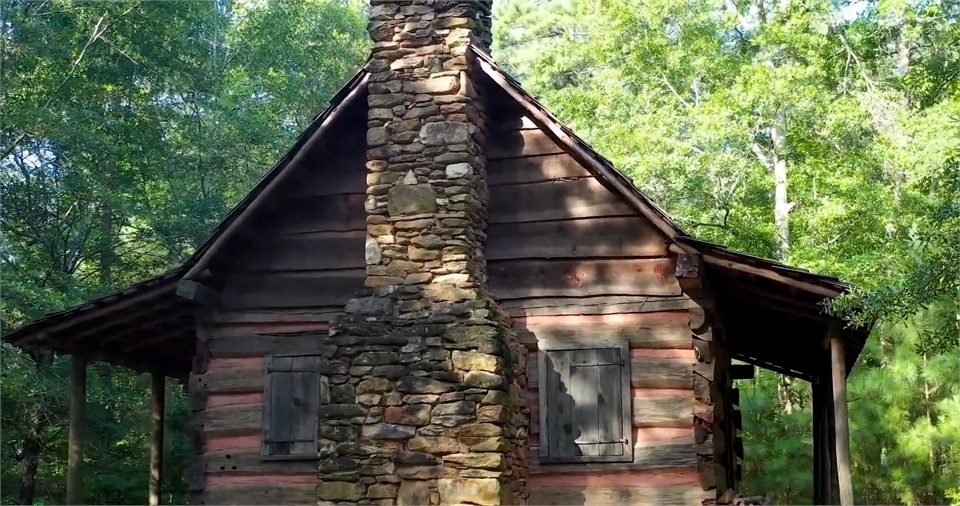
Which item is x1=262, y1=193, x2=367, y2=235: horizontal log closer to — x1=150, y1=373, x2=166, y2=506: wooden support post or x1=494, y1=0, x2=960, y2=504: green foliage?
x1=150, y1=373, x2=166, y2=506: wooden support post

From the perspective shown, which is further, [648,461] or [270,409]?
[270,409]

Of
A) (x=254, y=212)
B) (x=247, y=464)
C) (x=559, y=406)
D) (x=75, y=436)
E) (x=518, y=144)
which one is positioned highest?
(x=518, y=144)

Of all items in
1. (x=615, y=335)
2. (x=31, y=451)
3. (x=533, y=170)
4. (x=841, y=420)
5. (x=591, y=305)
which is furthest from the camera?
(x=31, y=451)

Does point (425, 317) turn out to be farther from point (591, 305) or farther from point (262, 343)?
point (262, 343)

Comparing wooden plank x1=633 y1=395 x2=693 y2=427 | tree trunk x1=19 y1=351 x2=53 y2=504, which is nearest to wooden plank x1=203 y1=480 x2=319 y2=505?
wooden plank x1=633 y1=395 x2=693 y2=427

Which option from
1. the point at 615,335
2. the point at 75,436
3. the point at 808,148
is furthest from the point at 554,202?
the point at 808,148

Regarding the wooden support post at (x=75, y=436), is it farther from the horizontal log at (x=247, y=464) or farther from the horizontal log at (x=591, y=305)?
the horizontal log at (x=591, y=305)

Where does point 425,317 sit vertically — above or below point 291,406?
above

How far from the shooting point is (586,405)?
398 inches

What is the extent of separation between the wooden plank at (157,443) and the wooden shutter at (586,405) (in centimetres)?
501

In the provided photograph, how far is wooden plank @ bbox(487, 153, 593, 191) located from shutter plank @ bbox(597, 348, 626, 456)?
6.31 feet

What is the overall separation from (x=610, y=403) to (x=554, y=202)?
2201mm

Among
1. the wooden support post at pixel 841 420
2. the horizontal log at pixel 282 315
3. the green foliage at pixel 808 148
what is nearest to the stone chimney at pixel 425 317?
the horizontal log at pixel 282 315

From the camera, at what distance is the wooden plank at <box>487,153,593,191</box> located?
34.8 feet
